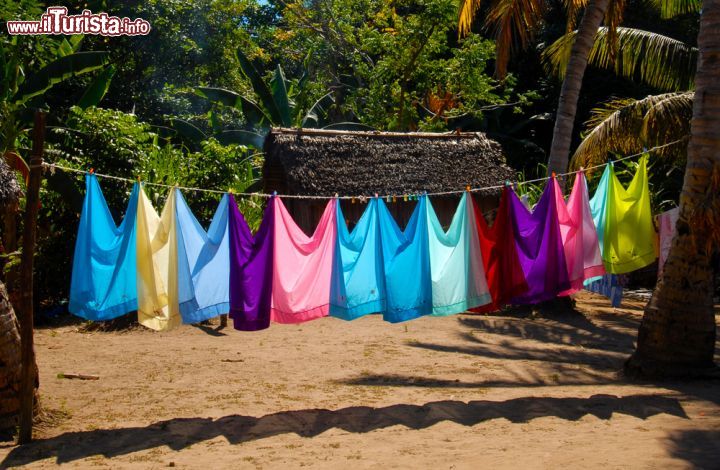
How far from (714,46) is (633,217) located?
1778mm

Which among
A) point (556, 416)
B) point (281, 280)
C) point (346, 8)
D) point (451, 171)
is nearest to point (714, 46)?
point (556, 416)

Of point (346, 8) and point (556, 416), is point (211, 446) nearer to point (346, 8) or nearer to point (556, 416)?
point (556, 416)

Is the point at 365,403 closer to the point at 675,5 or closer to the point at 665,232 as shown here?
the point at 665,232

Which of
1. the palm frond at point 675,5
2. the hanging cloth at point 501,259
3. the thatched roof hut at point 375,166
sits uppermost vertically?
the palm frond at point 675,5

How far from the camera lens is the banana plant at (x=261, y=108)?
1844 cm

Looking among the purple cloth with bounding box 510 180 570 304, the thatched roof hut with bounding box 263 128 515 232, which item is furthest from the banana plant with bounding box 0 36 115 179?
the purple cloth with bounding box 510 180 570 304

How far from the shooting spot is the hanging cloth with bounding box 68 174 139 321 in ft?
19.6

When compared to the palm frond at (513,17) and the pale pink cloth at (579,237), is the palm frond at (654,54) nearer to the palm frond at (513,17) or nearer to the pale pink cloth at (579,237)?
the palm frond at (513,17)

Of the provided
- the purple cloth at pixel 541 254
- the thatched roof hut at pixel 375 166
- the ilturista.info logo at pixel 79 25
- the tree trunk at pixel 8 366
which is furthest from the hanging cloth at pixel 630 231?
the ilturista.info logo at pixel 79 25

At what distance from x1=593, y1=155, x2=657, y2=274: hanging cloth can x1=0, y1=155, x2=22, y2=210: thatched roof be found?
20.4ft

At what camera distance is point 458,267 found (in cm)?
702

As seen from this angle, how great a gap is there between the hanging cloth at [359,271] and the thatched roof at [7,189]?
387cm

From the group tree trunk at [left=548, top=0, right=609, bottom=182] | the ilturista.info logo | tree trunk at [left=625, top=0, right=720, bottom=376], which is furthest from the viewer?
the ilturista.info logo

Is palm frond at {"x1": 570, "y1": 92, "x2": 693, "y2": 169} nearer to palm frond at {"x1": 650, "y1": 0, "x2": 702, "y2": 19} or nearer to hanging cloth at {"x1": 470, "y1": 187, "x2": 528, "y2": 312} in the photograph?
palm frond at {"x1": 650, "y1": 0, "x2": 702, "y2": 19}
